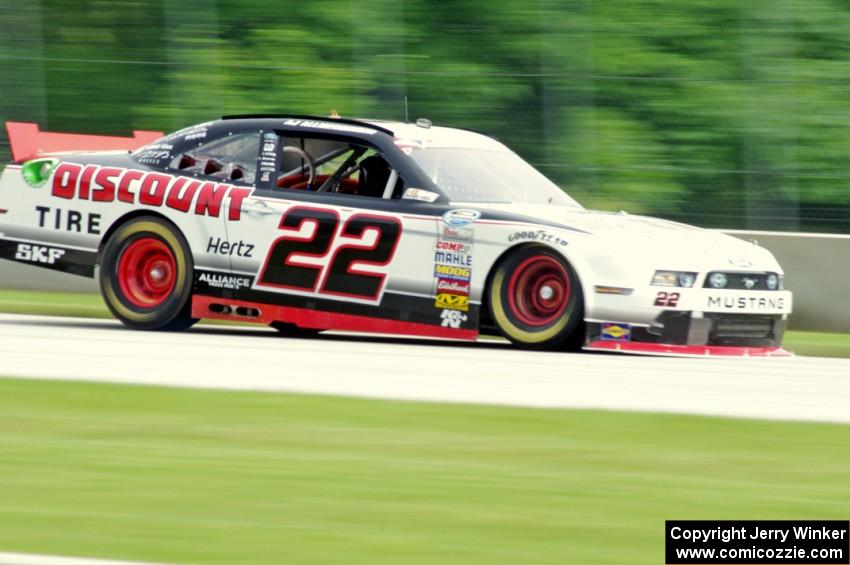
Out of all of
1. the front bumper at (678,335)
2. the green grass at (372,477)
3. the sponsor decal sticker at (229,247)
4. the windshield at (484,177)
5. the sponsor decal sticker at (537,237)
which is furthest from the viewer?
the sponsor decal sticker at (229,247)

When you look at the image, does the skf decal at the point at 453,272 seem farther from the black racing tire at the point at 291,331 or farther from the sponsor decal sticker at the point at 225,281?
the black racing tire at the point at 291,331

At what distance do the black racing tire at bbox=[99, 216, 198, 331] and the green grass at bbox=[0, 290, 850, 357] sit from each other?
169 cm

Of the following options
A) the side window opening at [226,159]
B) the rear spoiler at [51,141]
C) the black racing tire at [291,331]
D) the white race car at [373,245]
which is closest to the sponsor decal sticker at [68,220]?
the white race car at [373,245]

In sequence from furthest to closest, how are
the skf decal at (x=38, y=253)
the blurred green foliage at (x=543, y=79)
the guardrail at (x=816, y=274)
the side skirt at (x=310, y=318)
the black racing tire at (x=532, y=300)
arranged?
1. the blurred green foliage at (x=543, y=79)
2. the guardrail at (x=816, y=274)
3. the skf decal at (x=38, y=253)
4. the side skirt at (x=310, y=318)
5. the black racing tire at (x=532, y=300)

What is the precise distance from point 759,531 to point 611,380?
385cm

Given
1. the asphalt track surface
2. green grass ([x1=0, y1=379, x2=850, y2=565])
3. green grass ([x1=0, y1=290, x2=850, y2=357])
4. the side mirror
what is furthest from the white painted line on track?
green grass ([x1=0, y1=290, x2=850, y2=357])

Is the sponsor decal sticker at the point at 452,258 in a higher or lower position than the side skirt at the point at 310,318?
higher

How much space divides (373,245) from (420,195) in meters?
0.47

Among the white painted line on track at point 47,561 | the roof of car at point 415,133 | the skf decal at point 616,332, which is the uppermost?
the roof of car at point 415,133

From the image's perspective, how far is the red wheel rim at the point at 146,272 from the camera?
37.5 ft

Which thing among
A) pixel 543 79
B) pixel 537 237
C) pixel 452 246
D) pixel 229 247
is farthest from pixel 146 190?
pixel 543 79

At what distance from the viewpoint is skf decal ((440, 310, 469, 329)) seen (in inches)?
412

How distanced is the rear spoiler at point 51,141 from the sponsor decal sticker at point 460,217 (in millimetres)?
4115

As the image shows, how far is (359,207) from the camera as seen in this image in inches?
425
